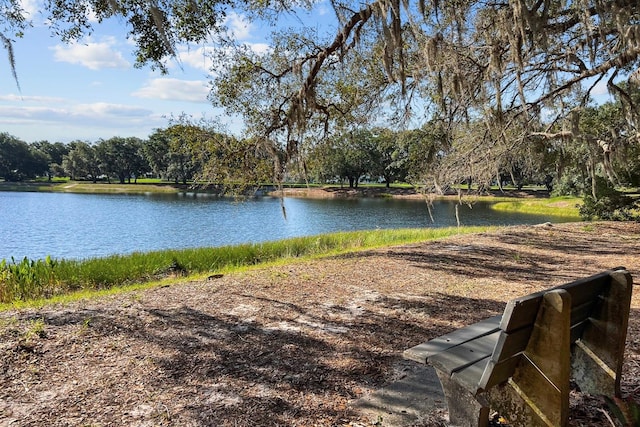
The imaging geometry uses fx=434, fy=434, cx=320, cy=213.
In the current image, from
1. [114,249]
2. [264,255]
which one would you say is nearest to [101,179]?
[114,249]

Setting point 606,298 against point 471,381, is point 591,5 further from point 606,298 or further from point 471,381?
point 471,381

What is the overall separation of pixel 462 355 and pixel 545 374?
38 centimetres

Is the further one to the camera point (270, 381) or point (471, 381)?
point (270, 381)

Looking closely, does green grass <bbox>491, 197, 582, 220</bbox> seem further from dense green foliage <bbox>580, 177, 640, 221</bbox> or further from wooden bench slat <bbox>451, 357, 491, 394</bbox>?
wooden bench slat <bbox>451, 357, 491, 394</bbox>

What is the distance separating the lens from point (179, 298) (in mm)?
4750

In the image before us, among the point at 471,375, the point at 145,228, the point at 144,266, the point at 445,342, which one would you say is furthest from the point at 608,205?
the point at 145,228

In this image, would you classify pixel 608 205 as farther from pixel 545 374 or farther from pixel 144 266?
pixel 545 374

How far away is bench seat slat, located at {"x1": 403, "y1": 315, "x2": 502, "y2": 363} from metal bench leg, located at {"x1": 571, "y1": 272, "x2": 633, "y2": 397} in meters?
0.47

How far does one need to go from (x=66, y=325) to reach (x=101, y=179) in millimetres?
74106

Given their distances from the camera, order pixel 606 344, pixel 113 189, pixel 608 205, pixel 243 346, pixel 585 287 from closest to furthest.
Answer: pixel 585 287 → pixel 606 344 → pixel 243 346 → pixel 608 205 → pixel 113 189

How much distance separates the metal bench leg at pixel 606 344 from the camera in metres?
2.21

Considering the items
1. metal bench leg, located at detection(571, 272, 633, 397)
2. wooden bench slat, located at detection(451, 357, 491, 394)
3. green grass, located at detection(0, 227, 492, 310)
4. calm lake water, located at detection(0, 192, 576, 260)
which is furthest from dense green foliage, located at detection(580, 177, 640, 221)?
wooden bench slat, located at detection(451, 357, 491, 394)

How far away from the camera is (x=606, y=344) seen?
2.29 m

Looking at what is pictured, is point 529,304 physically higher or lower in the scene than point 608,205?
higher
